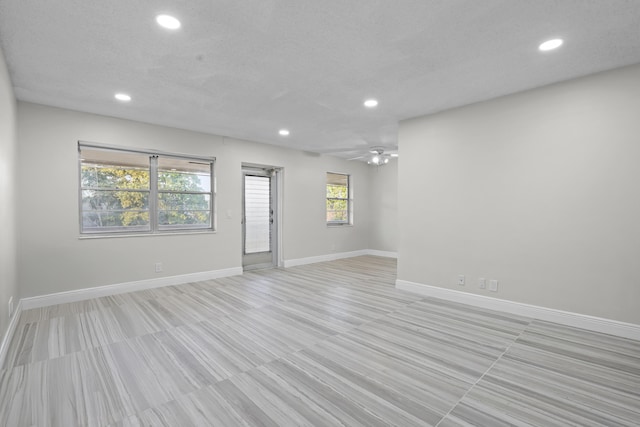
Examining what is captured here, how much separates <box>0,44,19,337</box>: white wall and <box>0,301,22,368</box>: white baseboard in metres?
0.07

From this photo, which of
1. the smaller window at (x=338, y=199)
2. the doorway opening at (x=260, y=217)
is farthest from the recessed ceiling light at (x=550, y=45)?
the smaller window at (x=338, y=199)

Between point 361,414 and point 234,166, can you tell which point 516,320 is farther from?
point 234,166

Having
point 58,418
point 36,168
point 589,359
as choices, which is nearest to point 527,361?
point 589,359

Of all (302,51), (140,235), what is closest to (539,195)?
(302,51)

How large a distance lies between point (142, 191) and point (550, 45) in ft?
17.5

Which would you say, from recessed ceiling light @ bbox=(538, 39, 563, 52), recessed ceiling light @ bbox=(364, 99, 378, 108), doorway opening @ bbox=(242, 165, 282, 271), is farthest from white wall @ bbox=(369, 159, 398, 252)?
recessed ceiling light @ bbox=(538, 39, 563, 52)

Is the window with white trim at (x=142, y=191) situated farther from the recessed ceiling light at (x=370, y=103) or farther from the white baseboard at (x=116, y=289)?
the recessed ceiling light at (x=370, y=103)

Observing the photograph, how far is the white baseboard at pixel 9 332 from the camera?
243cm

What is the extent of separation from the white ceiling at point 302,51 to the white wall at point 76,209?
391 mm

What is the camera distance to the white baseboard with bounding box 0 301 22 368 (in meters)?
2.43

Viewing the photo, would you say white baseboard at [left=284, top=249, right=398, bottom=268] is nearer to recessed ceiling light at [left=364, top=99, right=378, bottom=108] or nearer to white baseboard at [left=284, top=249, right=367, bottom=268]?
white baseboard at [left=284, top=249, right=367, bottom=268]

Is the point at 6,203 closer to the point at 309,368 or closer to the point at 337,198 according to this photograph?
the point at 309,368

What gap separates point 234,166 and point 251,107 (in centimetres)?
194

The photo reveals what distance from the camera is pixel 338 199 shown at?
7941mm
